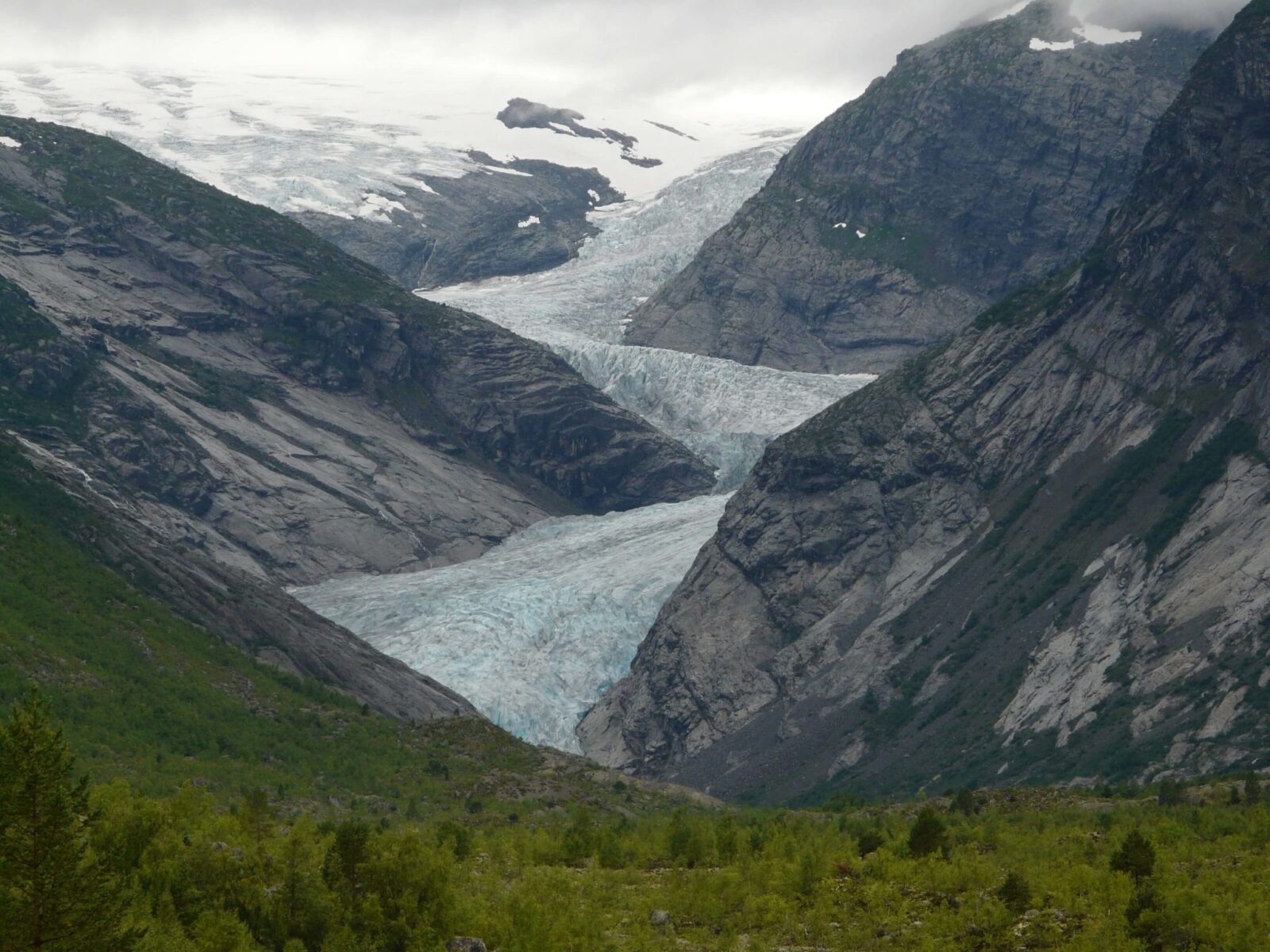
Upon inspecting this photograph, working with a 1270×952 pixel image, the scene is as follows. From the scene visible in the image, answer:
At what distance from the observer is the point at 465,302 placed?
199 m

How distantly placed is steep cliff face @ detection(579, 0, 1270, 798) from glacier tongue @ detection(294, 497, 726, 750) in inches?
157

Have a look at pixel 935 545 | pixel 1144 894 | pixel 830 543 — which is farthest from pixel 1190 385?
pixel 1144 894

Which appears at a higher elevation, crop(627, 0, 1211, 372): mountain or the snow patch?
the snow patch

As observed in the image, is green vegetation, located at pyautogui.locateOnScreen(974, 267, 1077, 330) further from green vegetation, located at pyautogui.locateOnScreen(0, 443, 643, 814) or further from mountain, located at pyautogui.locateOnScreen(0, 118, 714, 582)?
green vegetation, located at pyautogui.locateOnScreen(0, 443, 643, 814)

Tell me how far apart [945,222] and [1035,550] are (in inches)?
4294

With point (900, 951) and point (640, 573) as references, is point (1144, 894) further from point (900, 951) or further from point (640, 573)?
Result: point (640, 573)

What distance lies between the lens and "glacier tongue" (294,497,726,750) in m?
111

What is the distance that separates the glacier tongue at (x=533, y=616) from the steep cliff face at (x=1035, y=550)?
3984mm

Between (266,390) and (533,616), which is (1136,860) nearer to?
(533,616)

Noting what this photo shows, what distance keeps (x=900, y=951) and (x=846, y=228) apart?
551 ft

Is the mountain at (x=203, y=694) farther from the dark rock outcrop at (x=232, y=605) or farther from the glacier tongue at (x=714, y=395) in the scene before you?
the glacier tongue at (x=714, y=395)

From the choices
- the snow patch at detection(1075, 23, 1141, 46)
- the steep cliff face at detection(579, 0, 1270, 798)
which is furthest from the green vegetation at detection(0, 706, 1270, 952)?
the snow patch at detection(1075, 23, 1141, 46)

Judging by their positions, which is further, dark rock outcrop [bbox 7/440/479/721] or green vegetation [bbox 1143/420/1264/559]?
green vegetation [bbox 1143/420/1264/559]

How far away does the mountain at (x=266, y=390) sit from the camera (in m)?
131
